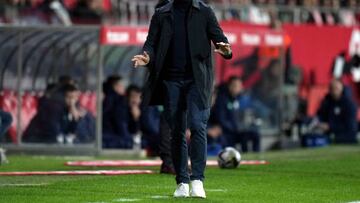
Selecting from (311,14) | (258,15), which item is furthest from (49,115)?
(311,14)

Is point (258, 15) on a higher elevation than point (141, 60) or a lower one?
lower

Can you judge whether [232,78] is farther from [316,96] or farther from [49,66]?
[316,96]

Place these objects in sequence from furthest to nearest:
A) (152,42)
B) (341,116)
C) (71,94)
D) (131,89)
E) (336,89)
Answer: (341,116)
(336,89)
(131,89)
(71,94)
(152,42)

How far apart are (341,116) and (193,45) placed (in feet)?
57.0

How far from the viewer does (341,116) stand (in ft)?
99.3

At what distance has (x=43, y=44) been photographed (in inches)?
940

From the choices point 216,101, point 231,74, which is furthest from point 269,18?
point 216,101

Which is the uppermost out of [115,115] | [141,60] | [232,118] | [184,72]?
[141,60]

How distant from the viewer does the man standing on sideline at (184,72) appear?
42.9 ft

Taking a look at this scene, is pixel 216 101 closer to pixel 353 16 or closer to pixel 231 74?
pixel 231 74

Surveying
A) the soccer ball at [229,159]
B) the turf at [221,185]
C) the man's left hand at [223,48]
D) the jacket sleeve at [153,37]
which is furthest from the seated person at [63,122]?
the man's left hand at [223,48]

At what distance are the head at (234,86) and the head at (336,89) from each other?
375cm

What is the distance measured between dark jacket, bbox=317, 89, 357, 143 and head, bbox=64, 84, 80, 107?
8.24 m

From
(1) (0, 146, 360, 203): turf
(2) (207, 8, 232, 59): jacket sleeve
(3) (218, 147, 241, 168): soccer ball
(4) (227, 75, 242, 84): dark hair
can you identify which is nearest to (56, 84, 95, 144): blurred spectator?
(1) (0, 146, 360, 203): turf
